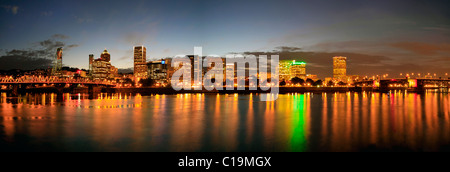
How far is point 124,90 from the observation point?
11100 centimetres

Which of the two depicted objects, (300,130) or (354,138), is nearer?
(354,138)

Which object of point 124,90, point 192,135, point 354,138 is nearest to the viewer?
point 354,138

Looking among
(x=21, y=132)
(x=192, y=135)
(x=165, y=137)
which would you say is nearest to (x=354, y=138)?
(x=192, y=135)
